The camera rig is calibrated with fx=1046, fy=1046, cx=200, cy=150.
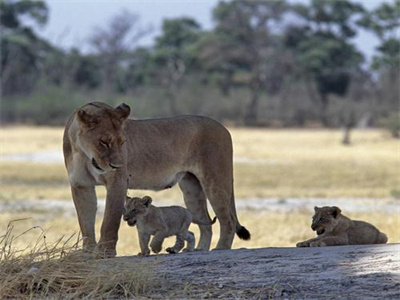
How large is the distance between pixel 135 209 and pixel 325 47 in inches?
2373

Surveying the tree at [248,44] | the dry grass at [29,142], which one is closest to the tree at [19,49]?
the tree at [248,44]

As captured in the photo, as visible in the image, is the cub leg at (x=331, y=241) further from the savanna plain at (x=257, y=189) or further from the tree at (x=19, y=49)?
the tree at (x=19, y=49)

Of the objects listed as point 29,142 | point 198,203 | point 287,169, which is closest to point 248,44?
point 29,142

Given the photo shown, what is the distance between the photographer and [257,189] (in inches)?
887

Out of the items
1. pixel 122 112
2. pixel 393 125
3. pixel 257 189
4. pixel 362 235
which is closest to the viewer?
pixel 122 112

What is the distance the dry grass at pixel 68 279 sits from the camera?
7.16 m

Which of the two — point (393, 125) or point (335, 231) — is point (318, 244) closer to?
point (335, 231)

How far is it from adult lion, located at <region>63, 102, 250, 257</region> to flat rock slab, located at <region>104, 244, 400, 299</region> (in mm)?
712

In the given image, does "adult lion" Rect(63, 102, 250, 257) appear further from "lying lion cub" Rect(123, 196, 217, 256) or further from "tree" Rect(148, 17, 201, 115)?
"tree" Rect(148, 17, 201, 115)

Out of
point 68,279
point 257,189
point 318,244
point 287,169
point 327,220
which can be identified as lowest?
point 68,279

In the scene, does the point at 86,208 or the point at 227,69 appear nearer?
the point at 86,208

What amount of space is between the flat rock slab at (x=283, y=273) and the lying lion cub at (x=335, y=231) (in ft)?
2.63

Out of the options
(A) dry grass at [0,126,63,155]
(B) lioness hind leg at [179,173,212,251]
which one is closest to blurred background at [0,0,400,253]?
(A) dry grass at [0,126,63,155]

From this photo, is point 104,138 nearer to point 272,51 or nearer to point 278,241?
point 278,241
